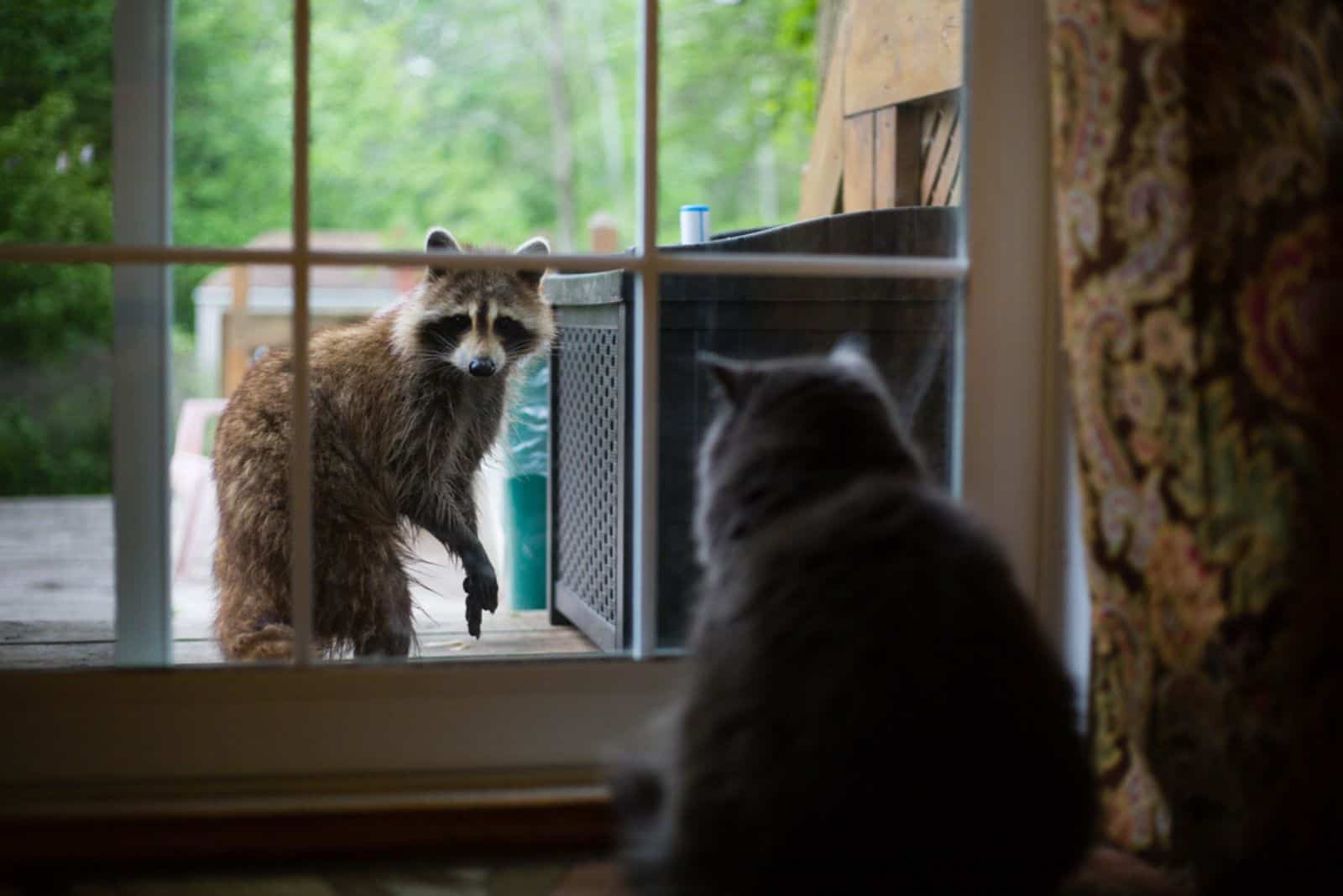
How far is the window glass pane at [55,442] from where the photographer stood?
1.47m

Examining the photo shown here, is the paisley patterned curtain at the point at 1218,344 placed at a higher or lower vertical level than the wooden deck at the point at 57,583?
higher

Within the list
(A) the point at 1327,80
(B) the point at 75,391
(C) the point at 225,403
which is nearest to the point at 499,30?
(C) the point at 225,403

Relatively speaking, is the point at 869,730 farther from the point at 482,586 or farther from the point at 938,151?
the point at 482,586

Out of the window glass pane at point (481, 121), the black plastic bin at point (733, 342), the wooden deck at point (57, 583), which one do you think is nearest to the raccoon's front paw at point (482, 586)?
the black plastic bin at point (733, 342)

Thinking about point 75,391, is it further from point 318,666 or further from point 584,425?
point 584,425

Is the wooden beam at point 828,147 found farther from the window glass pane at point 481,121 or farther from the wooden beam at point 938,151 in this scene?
the window glass pane at point 481,121

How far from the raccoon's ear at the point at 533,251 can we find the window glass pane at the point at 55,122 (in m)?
0.80

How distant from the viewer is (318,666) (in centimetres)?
127

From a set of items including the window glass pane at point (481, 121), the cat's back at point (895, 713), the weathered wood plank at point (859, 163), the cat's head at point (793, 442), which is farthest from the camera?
the window glass pane at point (481, 121)

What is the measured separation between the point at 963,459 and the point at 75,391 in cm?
113

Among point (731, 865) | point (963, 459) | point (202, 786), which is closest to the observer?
point (731, 865)

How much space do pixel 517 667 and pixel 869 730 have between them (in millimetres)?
555

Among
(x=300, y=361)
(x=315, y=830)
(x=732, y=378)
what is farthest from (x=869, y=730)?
(x=300, y=361)

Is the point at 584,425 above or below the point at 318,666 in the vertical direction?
above
